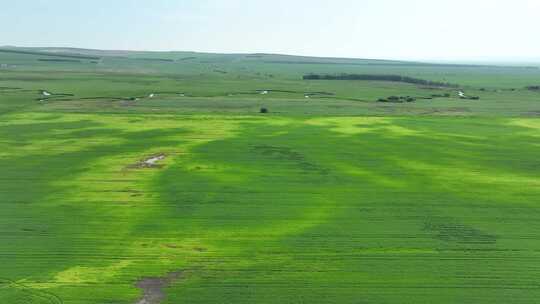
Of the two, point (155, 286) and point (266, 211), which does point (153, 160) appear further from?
point (155, 286)

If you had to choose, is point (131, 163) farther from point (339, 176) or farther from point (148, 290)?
point (148, 290)

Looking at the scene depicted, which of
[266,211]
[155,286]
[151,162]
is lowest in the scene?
[155,286]

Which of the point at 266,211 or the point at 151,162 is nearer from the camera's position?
the point at 266,211

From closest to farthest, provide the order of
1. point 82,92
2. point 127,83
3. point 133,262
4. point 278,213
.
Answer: point 133,262 → point 278,213 → point 82,92 → point 127,83

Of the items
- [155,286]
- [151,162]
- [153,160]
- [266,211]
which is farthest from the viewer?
[153,160]

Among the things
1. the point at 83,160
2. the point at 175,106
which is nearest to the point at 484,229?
the point at 83,160

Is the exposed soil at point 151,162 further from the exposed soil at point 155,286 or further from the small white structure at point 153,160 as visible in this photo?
the exposed soil at point 155,286

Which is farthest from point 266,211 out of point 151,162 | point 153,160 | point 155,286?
point 153,160
